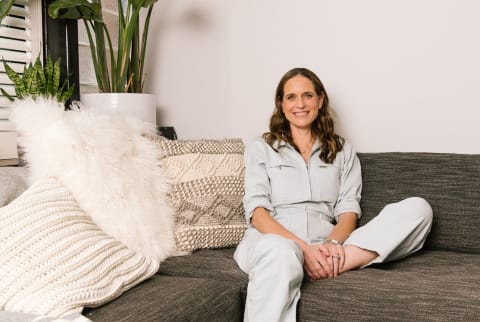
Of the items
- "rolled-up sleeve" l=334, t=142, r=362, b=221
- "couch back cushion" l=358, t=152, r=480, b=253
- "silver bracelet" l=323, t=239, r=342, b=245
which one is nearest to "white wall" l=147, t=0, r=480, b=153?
"couch back cushion" l=358, t=152, r=480, b=253

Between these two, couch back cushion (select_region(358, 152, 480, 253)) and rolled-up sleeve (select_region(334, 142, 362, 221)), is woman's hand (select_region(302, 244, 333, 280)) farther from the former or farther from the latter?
couch back cushion (select_region(358, 152, 480, 253))

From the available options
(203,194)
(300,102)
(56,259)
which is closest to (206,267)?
(203,194)

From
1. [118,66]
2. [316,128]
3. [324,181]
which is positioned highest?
[118,66]

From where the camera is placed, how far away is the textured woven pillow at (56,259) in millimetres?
1240

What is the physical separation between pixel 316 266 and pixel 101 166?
717mm

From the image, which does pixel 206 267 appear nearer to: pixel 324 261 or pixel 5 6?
pixel 324 261

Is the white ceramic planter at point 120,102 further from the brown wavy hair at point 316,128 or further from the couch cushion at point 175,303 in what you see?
the couch cushion at point 175,303

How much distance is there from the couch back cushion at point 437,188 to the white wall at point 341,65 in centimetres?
26

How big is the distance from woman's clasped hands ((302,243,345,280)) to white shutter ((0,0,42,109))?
132 cm

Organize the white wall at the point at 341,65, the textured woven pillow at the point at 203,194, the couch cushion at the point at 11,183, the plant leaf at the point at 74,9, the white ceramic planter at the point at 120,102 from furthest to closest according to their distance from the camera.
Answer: the white ceramic planter at the point at 120,102 < the white wall at the point at 341,65 < the plant leaf at the point at 74,9 < the textured woven pillow at the point at 203,194 < the couch cushion at the point at 11,183

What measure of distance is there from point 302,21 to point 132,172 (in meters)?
1.18

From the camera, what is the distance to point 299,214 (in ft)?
6.50

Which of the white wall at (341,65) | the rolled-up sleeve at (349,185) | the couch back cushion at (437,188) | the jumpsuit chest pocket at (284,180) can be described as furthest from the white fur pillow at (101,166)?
the white wall at (341,65)

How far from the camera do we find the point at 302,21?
2547mm
